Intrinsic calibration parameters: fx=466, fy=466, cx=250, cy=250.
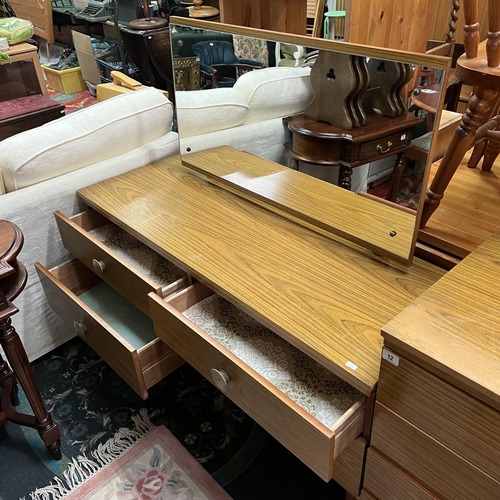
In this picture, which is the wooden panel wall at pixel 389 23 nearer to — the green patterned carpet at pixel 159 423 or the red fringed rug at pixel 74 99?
the green patterned carpet at pixel 159 423

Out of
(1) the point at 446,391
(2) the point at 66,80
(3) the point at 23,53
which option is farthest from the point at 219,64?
(2) the point at 66,80

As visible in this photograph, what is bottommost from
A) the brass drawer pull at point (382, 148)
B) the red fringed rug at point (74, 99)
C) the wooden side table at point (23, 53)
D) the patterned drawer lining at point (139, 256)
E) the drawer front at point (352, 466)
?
the red fringed rug at point (74, 99)

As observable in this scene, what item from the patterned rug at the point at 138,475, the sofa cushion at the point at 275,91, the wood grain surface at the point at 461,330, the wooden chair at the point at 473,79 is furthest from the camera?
the patterned rug at the point at 138,475

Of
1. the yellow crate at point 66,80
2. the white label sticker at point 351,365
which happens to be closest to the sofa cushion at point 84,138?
the white label sticker at point 351,365

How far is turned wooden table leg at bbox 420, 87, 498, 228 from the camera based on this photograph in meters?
0.76

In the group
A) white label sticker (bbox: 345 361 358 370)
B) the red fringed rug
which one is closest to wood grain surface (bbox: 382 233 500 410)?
white label sticker (bbox: 345 361 358 370)

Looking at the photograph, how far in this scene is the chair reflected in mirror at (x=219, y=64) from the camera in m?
1.07

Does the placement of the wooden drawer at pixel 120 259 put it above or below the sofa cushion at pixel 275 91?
below

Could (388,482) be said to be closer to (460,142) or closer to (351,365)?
(351,365)

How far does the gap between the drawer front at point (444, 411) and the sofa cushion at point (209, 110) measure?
2.49 feet

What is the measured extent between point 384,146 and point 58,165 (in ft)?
2.81

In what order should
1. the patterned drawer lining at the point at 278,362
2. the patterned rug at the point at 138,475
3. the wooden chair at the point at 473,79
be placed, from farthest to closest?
the patterned rug at the point at 138,475
the patterned drawer lining at the point at 278,362
the wooden chair at the point at 473,79

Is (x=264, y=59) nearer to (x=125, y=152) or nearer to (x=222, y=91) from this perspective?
(x=222, y=91)

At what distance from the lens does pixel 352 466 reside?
835 mm
